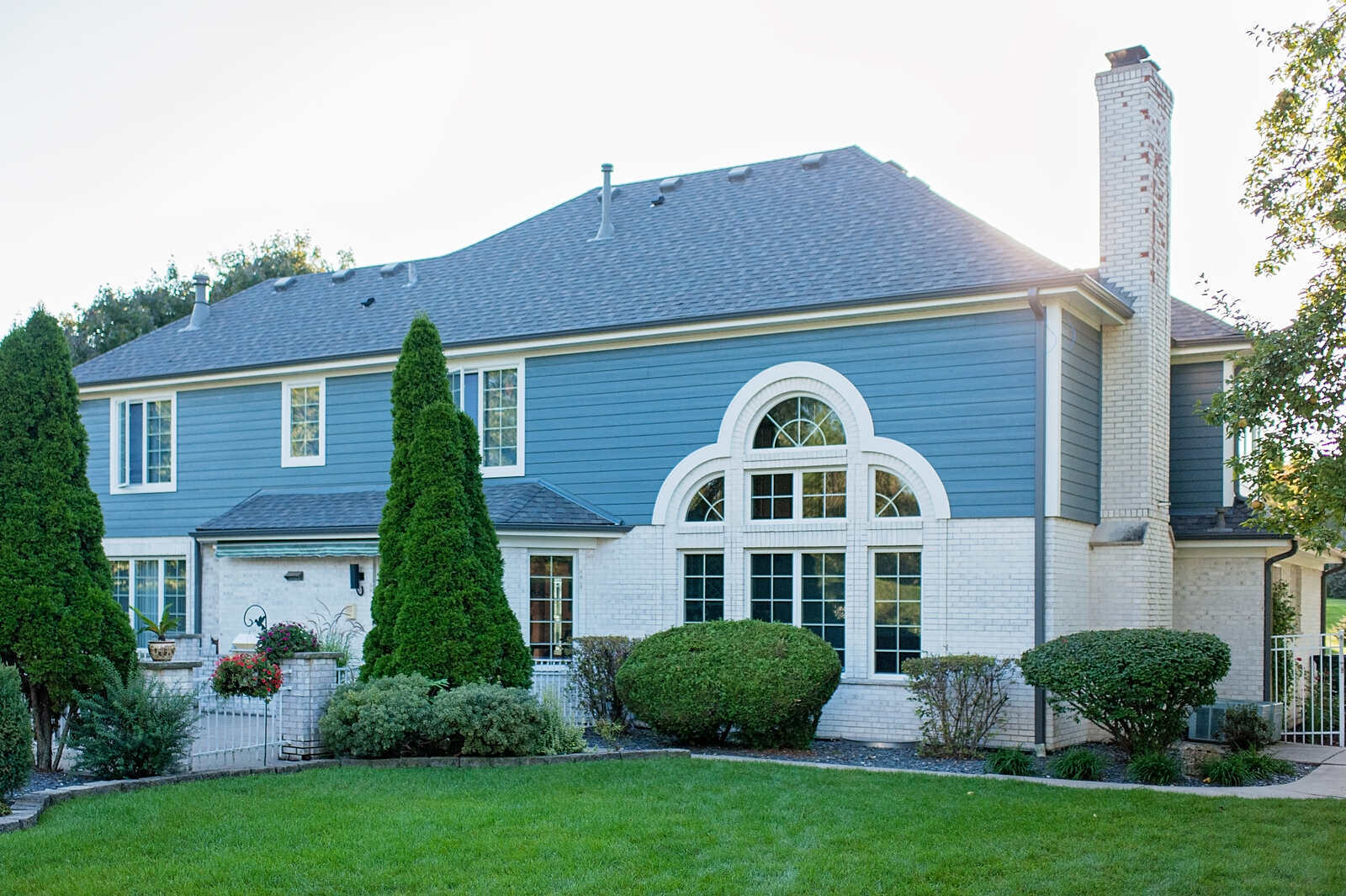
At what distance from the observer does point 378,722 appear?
12234 mm

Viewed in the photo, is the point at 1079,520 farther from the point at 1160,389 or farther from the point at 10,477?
the point at 10,477

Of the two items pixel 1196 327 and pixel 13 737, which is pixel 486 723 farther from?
pixel 1196 327

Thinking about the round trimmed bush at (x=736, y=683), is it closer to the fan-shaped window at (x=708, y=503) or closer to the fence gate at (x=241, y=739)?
the fan-shaped window at (x=708, y=503)

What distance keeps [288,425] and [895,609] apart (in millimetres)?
10167

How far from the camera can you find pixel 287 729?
12.6m

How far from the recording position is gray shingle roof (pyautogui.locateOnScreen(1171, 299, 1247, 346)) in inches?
684

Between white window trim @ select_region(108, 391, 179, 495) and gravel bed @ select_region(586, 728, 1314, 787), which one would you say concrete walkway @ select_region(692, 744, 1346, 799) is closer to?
gravel bed @ select_region(586, 728, 1314, 787)

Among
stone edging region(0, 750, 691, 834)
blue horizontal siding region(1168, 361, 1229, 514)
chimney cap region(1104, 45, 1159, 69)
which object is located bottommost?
stone edging region(0, 750, 691, 834)

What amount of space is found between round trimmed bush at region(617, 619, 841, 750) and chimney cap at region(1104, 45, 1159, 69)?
27.1 ft

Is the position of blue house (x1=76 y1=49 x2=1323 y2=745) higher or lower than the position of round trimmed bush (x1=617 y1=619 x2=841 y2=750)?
higher

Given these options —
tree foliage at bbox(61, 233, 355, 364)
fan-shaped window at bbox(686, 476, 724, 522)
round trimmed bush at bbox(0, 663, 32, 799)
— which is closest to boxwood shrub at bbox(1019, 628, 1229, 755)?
fan-shaped window at bbox(686, 476, 724, 522)

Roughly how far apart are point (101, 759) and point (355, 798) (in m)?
2.41

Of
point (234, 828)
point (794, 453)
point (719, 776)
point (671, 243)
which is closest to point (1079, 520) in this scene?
point (794, 453)

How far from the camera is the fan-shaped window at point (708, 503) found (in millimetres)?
16650
